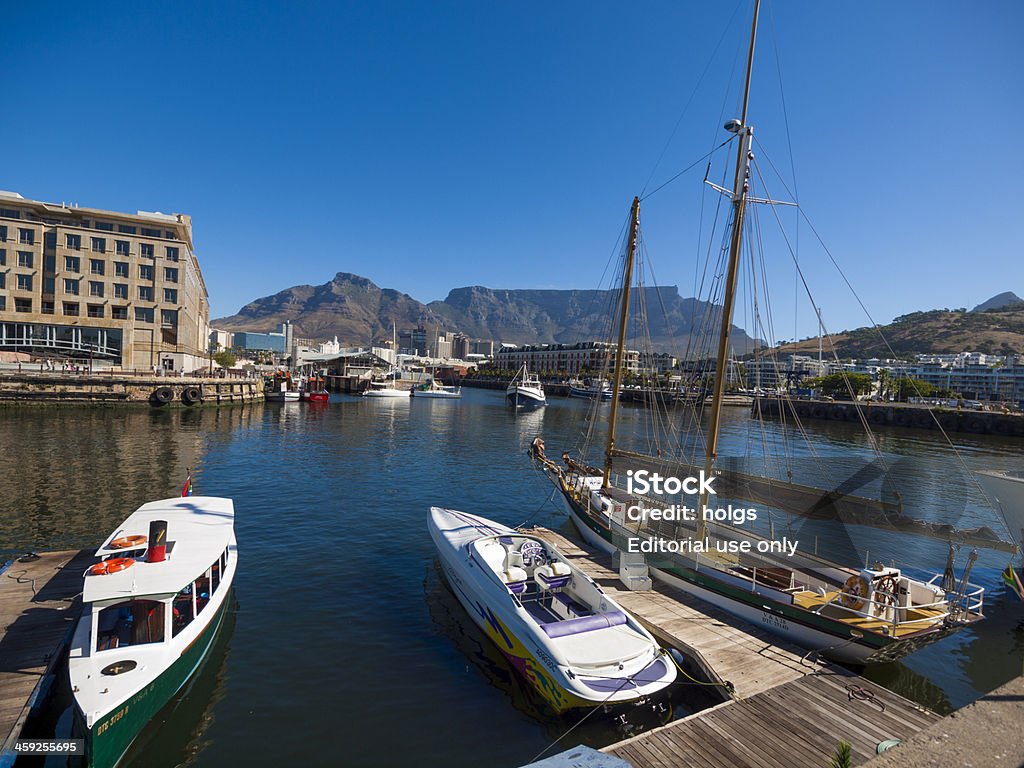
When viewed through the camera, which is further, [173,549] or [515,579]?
[515,579]

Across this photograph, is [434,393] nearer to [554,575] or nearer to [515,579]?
[554,575]

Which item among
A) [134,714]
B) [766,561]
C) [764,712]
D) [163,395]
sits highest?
[163,395]

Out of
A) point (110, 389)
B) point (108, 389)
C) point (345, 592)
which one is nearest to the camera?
point (345, 592)

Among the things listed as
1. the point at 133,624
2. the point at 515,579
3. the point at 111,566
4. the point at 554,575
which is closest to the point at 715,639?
the point at 554,575

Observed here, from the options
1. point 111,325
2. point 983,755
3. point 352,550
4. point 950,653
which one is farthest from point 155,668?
point 111,325

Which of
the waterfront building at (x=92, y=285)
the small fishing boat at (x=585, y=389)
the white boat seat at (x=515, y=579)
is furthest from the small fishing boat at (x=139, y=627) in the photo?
the small fishing boat at (x=585, y=389)

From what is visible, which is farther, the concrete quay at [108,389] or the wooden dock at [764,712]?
the concrete quay at [108,389]

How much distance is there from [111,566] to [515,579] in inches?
366

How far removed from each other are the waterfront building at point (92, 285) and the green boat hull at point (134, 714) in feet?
283

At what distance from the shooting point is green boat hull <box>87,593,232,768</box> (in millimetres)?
7996

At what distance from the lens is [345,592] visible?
54.4ft

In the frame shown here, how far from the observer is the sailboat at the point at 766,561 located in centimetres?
1198

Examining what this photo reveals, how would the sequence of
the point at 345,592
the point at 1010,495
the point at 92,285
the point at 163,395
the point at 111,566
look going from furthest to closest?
the point at 92,285, the point at 163,395, the point at 1010,495, the point at 345,592, the point at 111,566

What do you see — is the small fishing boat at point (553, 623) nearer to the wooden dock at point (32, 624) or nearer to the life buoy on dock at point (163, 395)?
the wooden dock at point (32, 624)
